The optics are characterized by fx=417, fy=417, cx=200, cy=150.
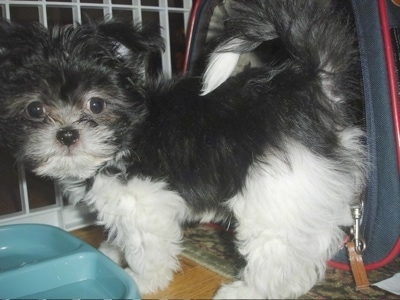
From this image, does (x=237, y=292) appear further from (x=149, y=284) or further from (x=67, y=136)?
(x=67, y=136)

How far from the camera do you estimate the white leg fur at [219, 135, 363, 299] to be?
1835 millimetres

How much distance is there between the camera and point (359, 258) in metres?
2.14

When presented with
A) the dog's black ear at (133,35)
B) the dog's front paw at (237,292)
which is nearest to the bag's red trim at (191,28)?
the dog's black ear at (133,35)

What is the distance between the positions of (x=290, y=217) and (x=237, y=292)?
0.50 metres

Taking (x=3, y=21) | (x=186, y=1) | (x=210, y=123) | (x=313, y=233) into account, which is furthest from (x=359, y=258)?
(x=186, y=1)

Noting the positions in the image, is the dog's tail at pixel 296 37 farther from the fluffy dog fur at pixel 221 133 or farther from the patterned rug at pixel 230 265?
the patterned rug at pixel 230 265

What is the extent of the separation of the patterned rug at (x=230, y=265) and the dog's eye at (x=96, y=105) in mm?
1143

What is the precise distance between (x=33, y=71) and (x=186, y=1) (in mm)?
1996

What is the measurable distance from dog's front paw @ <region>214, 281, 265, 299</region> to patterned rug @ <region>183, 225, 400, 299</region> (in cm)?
24

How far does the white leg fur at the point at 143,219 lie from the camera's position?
6.77ft

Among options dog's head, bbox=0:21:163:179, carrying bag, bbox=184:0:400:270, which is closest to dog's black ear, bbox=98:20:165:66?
dog's head, bbox=0:21:163:179

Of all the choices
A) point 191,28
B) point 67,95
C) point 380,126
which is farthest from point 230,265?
point 191,28

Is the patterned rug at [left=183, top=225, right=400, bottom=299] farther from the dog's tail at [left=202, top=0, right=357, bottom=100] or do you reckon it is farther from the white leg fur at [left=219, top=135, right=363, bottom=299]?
the dog's tail at [left=202, top=0, right=357, bottom=100]

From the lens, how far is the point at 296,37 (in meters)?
1.84
